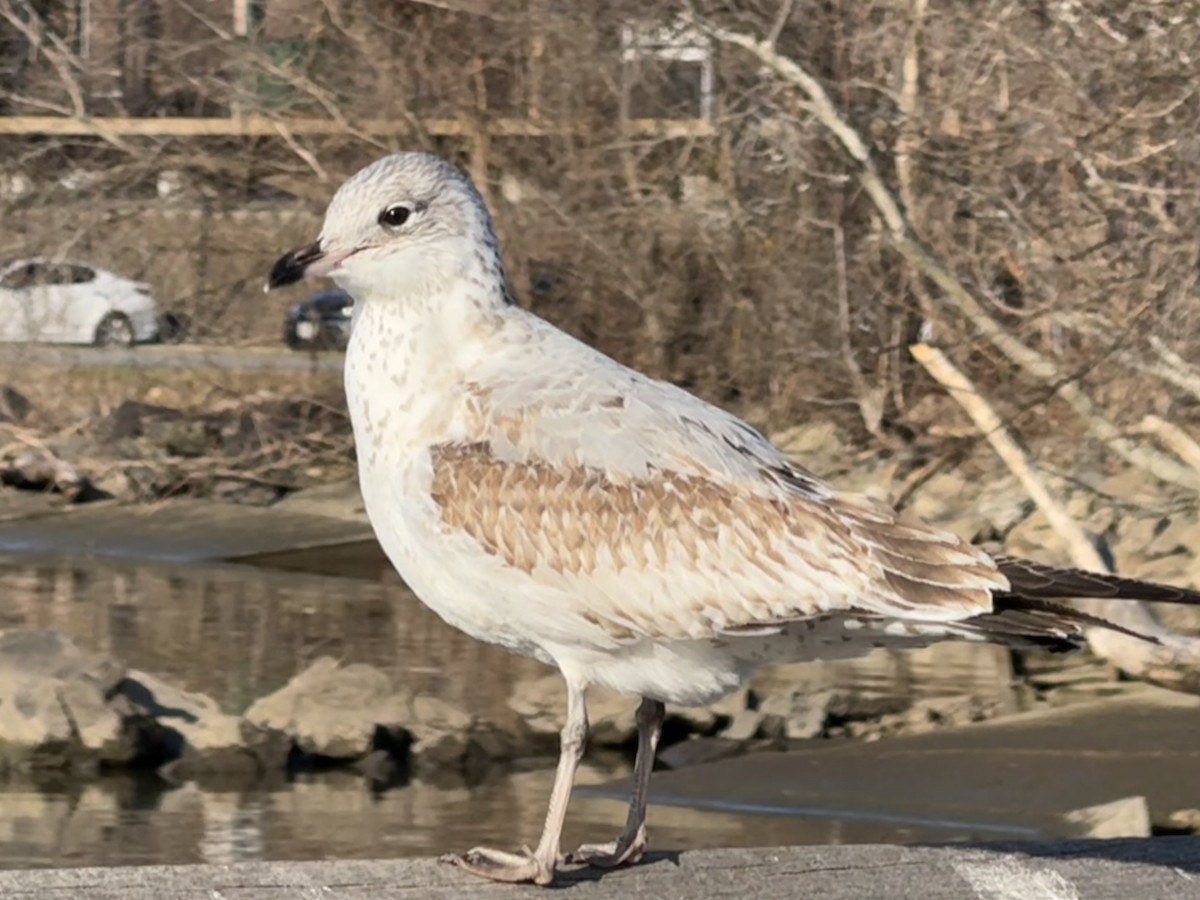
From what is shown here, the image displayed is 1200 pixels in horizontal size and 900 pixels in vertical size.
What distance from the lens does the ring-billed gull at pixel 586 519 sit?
530 cm

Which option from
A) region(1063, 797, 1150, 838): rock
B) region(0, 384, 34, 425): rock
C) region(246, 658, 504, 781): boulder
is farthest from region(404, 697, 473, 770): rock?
region(0, 384, 34, 425): rock

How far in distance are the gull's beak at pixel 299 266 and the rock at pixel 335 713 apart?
636 centimetres

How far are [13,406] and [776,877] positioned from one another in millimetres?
17038

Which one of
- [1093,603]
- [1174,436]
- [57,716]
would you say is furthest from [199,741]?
[1174,436]

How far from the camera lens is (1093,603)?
35.2 ft

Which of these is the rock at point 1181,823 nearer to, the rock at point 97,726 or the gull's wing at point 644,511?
the rock at point 97,726

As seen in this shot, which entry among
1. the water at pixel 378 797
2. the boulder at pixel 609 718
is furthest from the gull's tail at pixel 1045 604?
the boulder at pixel 609 718

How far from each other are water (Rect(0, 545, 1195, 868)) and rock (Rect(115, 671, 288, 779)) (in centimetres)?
23

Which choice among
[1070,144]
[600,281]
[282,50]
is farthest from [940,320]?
[282,50]

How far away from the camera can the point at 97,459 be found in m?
21.2

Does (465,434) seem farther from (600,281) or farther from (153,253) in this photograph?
(153,253)

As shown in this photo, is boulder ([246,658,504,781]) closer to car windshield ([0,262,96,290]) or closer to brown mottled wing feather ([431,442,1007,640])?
brown mottled wing feather ([431,442,1007,640])

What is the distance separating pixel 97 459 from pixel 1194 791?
41.4ft

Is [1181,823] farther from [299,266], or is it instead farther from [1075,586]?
[299,266]
